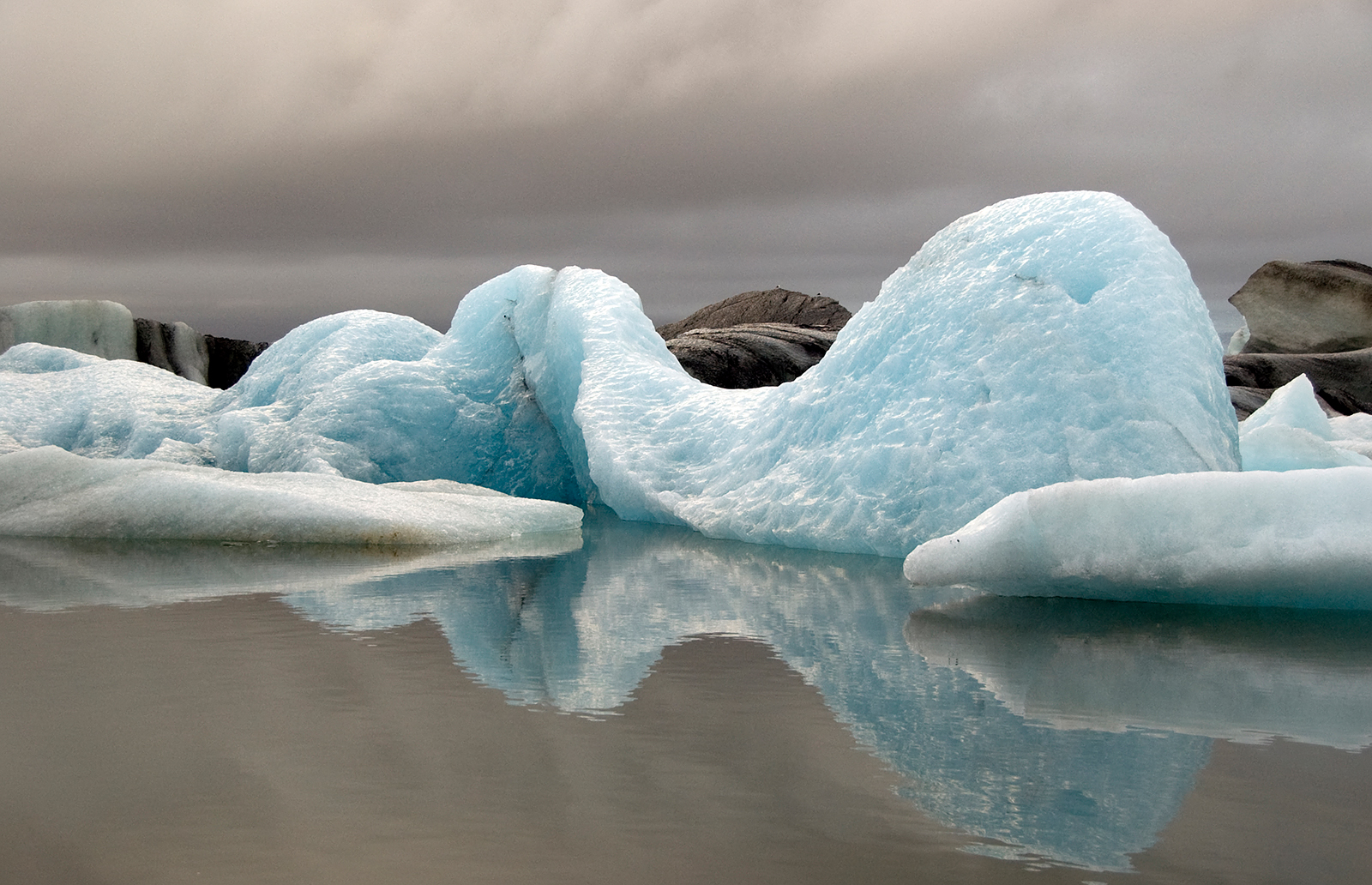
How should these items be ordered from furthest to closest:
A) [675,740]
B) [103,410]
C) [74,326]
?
1. [74,326]
2. [103,410]
3. [675,740]

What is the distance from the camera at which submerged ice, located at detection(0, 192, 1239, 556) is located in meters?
5.08

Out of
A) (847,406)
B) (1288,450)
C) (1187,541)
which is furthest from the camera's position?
(1288,450)

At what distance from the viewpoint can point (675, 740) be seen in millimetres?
2113

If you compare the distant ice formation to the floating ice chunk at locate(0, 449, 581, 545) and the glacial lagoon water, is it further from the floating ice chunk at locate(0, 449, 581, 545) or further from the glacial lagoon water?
the floating ice chunk at locate(0, 449, 581, 545)

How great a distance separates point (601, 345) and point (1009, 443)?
12.0ft

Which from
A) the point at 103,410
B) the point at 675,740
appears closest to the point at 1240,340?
the point at 103,410

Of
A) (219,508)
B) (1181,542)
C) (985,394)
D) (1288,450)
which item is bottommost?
(219,508)

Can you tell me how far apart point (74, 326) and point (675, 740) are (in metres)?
17.8

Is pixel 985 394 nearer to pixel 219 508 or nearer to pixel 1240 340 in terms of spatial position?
pixel 219 508

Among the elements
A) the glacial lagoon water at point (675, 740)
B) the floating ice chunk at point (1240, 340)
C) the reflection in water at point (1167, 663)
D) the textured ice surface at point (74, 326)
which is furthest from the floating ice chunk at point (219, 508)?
the floating ice chunk at point (1240, 340)

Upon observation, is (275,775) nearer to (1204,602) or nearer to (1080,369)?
(1204,602)

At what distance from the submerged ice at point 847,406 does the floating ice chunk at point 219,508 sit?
1.28 metres

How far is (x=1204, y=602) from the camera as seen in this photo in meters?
3.79

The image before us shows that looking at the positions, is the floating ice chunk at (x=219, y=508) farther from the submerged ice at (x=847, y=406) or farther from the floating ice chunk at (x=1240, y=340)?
the floating ice chunk at (x=1240, y=340)
